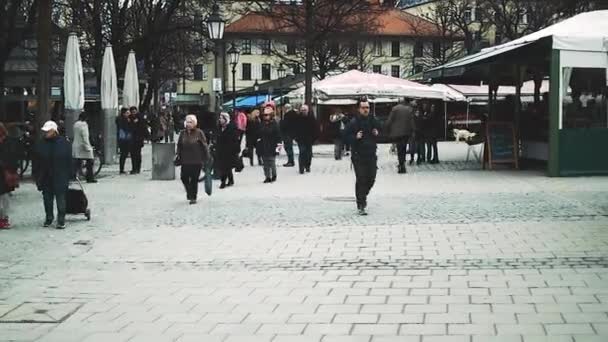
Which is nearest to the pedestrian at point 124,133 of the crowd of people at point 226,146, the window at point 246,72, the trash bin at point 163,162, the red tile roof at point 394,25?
the crowd of people at point 226,146

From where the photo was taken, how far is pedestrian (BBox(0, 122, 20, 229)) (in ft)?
37.9

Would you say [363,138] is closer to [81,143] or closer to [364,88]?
[81,143]

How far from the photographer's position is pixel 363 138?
12430 millimetres

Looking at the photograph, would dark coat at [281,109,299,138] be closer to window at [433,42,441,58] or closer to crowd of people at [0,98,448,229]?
crowd of people at [0,98,448,229]

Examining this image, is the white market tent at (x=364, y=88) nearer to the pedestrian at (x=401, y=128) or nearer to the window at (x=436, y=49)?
the pedestrian at (x=401, y=128)

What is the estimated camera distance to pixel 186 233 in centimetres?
1098

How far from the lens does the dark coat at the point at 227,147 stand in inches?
687

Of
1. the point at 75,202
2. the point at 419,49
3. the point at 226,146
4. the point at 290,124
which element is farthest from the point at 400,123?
the point at 419,49

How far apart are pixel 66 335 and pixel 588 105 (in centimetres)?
1426

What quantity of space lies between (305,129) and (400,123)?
2.54 meters

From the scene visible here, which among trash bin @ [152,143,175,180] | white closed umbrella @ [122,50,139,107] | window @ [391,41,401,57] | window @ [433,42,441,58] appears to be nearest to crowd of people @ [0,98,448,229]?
trash bin @ [152,143,175,180]

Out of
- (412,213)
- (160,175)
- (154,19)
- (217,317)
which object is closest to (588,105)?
(412,213)

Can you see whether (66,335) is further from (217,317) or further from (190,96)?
(190,96)

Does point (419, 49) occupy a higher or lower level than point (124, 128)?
higher
